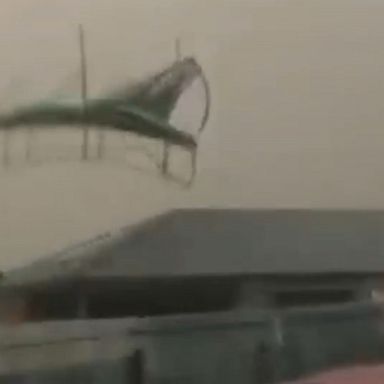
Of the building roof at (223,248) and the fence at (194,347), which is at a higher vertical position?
the building roof at (223,248)

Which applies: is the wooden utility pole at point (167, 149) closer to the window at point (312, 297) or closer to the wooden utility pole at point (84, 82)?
the wooden utility pole at point (84, 82)

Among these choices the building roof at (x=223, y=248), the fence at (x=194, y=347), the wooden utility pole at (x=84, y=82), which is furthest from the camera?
the wooden utility pole at (x=84, y=82)

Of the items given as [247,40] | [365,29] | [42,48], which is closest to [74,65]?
[42,48]

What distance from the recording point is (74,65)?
1.16 metres

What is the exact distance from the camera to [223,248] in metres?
1.03

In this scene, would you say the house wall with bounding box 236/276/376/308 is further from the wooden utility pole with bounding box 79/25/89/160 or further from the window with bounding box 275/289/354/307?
the wooden utility pole with bounding box 79/25/89/160

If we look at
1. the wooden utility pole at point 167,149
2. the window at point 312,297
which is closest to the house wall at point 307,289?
the window at point 312,297

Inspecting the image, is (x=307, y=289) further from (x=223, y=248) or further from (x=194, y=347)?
(x=194, y=347)

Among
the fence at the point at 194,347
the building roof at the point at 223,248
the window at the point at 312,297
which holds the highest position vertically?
the building roof at the point at 223,248

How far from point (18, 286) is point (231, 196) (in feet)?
1.09

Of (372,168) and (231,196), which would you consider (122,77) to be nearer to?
(231,196)

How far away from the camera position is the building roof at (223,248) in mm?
968

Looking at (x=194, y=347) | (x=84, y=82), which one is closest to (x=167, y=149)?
(x=84, y=82)

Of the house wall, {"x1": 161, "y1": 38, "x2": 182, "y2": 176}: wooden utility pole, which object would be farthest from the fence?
{"x1": 161, "y1": 38, "x2": 182, "y2": 176}: wooden utility pole
